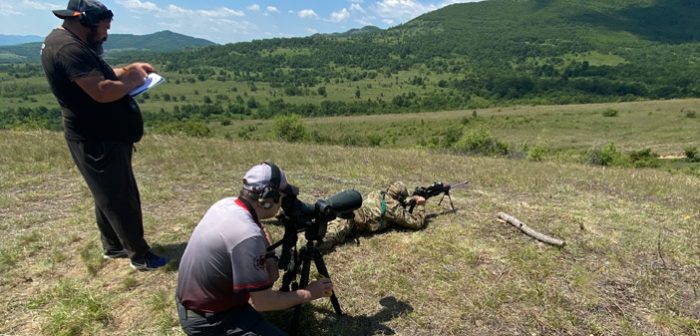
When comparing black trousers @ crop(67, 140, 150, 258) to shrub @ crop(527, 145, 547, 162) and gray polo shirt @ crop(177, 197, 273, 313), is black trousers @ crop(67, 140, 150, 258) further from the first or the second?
shrub @ crop(527, 145, 547, 162)

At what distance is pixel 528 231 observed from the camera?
707 cm

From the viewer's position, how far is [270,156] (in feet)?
43.8

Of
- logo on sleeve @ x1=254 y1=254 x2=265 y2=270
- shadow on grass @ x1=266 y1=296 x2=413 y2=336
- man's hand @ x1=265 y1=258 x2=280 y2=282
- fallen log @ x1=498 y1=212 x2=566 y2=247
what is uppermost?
logo on sleeve @ x1=254 y1=254 x2=265 y2=270

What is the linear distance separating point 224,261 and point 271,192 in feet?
2.03

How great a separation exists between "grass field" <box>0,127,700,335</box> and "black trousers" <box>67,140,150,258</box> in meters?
0.59

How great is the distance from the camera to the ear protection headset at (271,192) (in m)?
3.27

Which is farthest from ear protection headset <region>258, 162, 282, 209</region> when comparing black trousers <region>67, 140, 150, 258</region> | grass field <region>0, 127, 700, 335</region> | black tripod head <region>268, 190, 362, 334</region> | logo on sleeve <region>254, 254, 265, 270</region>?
black trousers <region>67, 140, 150, 258</region>

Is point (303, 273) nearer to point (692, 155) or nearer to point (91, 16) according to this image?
point (91, 16)

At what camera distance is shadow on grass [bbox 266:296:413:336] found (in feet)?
15.4

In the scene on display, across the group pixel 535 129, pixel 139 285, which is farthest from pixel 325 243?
pixel 535 129

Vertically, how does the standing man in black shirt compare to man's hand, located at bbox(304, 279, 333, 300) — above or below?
above

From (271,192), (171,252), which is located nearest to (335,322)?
(271,192)

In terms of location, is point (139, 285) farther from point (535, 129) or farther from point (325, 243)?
point (535, 129)

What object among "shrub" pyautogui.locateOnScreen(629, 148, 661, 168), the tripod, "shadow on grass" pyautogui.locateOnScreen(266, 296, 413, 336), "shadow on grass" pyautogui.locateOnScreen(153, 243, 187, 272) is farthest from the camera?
"shrub" pyautogui.locateOnScreen(629, 148, 661, 168)
